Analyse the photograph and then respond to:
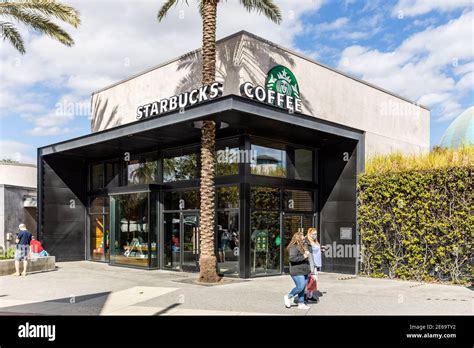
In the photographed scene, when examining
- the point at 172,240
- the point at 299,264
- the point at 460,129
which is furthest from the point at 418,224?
the point at 460,129

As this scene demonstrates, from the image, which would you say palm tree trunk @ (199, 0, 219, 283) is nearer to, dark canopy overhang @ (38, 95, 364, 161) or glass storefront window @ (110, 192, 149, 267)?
dark canopy overhang @ (38, 95, 364, 161)

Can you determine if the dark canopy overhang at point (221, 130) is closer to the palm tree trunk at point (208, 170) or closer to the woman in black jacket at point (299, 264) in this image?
the palm tree trunk at point (208, 170)

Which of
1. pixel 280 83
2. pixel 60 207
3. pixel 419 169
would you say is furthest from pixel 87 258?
pixel 419 169

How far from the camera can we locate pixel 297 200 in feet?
55.6

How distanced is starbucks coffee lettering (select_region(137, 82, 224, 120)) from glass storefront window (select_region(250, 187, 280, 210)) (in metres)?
3.43

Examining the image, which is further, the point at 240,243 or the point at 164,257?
the point at 164,257

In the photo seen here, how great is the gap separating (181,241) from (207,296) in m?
6.08

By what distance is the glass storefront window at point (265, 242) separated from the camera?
50.4 ft

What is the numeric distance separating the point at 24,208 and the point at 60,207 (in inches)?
258

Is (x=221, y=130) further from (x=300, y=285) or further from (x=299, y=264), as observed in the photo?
(x=300, y=285)

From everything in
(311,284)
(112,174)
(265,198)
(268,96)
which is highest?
(268,96)

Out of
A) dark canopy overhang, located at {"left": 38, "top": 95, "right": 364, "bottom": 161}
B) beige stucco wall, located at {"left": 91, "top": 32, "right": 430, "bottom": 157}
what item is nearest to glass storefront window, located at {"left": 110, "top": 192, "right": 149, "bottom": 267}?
dark canopy overhang, located at {"left": 38, "top": 95, "right": 364, "bottom": 161}

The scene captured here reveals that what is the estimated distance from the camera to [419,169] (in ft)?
48.8
